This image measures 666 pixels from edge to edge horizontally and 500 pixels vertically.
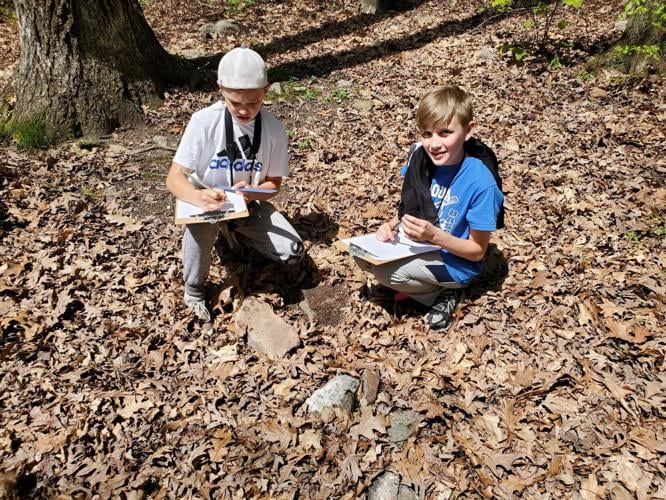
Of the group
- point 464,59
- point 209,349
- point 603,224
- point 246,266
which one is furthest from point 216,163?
point 464,59

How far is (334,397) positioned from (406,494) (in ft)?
2.70

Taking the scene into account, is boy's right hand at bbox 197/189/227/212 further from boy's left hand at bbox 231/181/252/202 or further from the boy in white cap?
boy's left hand at bbox 231/181/252/202

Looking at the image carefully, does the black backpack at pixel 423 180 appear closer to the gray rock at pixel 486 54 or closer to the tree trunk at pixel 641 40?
the tree trunk at pixel 641 40

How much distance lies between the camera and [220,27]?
34.8ft

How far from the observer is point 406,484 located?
9.75 feet

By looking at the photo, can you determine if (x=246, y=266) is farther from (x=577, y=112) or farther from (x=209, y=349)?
(x=577, y=112)

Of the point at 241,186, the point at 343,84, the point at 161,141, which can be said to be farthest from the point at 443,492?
the point at 343,84

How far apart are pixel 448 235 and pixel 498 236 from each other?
62.8 inches

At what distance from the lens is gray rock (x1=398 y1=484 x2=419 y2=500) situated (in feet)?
9.56

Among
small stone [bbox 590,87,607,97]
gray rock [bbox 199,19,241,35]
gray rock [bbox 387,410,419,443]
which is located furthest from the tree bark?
gray rock [bbox 199,19,241,35]

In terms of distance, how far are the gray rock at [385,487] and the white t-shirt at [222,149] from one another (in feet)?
8.20

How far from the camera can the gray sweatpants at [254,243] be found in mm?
3768

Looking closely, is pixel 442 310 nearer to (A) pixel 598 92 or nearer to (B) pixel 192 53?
(A) pixel 598 92

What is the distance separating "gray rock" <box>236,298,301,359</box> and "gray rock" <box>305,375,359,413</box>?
1.72 feet
